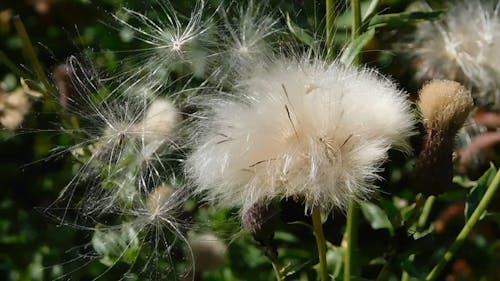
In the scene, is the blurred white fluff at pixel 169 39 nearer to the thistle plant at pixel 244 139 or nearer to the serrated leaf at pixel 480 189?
the thistle plant at pixel 244 139

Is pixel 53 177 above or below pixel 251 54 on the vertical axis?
below

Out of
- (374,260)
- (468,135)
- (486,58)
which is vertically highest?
(486,58)

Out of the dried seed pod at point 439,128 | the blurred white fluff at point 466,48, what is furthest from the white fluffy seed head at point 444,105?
the blurred white fluff at point 466,48

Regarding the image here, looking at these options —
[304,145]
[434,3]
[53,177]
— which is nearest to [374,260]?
[434,3]

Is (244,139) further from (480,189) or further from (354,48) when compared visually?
(480,189)

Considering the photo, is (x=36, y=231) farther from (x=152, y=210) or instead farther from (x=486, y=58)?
(x=486, y=58)

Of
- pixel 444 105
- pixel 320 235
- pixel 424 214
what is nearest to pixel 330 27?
pixel 444 105

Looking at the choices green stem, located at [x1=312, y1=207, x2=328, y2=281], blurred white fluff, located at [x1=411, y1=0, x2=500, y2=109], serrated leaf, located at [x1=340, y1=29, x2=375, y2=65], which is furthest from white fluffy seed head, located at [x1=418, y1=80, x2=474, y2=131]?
blurred white fluff, located at [x1=411, y1=0, x2=500, y2=109]
